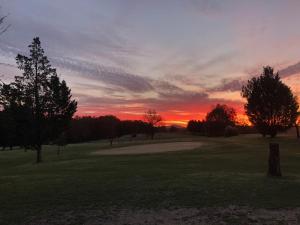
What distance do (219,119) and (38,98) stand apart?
75.4 metres

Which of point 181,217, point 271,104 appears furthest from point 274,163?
point 271,104

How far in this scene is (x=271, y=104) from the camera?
57.8 m

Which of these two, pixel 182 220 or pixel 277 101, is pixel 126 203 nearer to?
pixel 182 220

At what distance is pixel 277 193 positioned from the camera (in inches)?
452

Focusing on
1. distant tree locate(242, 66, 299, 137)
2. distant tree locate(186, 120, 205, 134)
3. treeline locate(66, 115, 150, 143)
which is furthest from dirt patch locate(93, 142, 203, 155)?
distant tree locate(186, 120, 205, 134)

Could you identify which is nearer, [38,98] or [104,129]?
[38,98]

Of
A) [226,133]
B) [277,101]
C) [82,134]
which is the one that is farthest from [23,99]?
[82,134]

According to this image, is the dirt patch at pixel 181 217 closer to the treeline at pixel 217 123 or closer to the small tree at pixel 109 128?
the treeline at pixel 217 123

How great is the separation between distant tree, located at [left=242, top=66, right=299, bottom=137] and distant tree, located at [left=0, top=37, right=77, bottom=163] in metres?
31.1

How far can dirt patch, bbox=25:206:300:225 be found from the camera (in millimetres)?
8594

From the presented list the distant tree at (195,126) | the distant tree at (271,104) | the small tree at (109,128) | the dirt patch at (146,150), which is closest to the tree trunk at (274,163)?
the dirt patch at (146,150)

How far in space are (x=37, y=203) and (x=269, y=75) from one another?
53548 mm

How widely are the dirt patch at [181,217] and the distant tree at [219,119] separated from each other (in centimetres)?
8506

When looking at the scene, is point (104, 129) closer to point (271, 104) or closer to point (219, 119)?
point (219, 119)
